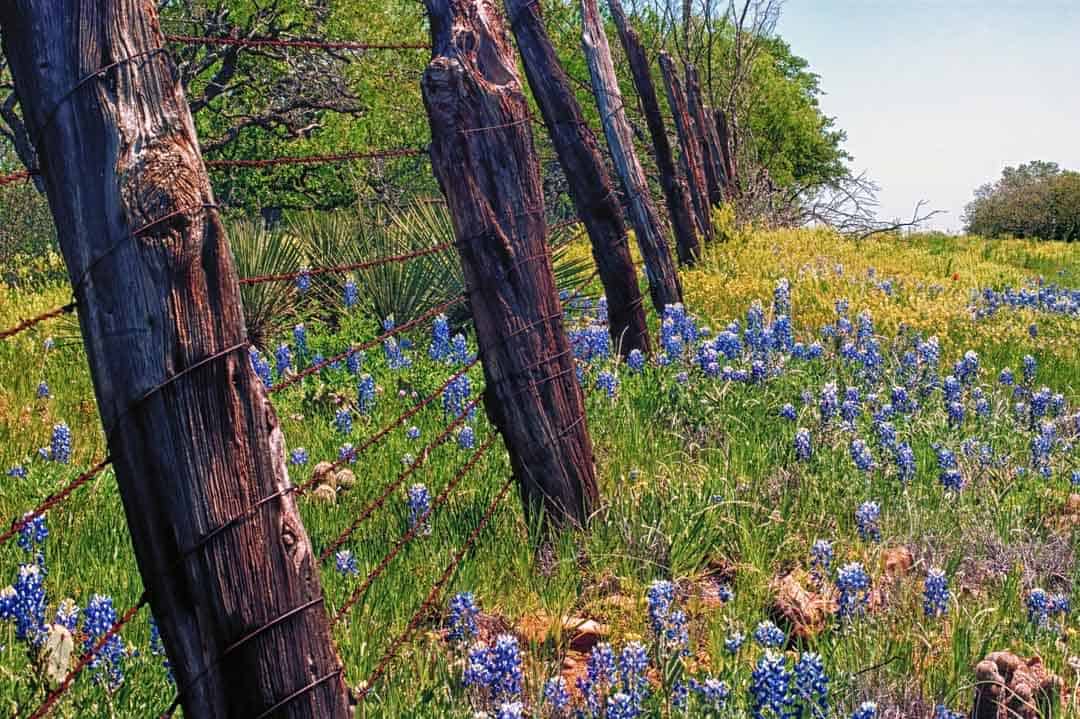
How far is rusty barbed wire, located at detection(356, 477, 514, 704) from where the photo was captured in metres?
2.85

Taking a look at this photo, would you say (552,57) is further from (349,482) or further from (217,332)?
(217,332)

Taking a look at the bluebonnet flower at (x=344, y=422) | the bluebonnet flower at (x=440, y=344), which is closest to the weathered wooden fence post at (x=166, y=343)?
the bluebonnet flower at (x=344, y=422)

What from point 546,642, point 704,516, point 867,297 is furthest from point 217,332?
point 867,297

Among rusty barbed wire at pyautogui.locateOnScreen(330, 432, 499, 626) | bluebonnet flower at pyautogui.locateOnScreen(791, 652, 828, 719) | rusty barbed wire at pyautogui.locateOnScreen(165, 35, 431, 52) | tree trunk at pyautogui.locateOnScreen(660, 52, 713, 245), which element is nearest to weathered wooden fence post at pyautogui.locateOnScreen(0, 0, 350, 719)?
rusty barbed wire at pyautogui.locateOnScreen(165, 35, 431, 52)

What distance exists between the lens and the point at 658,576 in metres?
3.68

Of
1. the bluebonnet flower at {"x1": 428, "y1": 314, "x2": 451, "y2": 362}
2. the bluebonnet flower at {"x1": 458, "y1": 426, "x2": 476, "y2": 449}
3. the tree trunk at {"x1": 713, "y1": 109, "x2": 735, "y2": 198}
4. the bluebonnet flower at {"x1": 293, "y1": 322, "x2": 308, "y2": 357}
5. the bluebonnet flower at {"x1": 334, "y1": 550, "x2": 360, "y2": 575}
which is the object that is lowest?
the bluebonnet flower at {"x1": 334, "y1": 550, "x2": 360, "y2": 575}

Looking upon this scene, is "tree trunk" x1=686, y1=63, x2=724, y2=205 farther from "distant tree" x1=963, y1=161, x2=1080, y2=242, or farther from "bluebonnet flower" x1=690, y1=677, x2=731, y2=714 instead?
"distant tree" x1=963, y1=161, x2=1080, y2=242

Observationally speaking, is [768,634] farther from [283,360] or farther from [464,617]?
[283,360]

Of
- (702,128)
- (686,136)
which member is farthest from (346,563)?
(702,128)

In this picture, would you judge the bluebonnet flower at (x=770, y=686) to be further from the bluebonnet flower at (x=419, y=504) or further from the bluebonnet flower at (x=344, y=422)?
the bluebonnet flower at (x=344, y=422)

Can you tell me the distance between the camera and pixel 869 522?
3732mm

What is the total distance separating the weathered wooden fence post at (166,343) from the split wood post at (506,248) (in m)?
1.67

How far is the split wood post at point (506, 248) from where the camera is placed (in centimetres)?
359

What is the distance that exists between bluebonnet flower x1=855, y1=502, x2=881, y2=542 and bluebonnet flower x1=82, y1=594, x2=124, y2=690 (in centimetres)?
248
